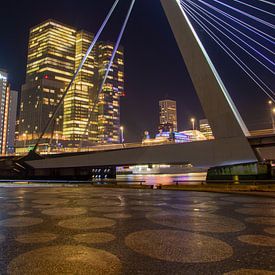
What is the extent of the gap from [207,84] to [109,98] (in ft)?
520

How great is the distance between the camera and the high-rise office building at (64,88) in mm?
132750

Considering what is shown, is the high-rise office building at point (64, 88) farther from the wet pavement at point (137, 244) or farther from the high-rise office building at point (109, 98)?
the wet pavement at point (137, 244)

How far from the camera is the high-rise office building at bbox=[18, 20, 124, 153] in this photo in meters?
133

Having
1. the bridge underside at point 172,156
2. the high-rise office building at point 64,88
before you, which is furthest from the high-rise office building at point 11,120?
the bridge underside at point 172,156

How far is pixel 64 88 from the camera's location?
13938 centimetres

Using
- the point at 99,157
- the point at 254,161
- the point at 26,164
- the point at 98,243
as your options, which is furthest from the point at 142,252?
the point at 26,164

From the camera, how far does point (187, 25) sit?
24703 millimetres

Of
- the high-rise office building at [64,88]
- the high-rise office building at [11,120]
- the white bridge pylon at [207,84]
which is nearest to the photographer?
the white bridge pylon at [207,84]

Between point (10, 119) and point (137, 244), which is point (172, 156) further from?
point (10, 119)

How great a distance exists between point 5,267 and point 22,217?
496cm

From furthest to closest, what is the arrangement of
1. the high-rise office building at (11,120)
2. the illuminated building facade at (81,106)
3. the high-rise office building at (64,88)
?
the high-rise office building at (11,120)
the illuminated building facade at (81,106)
the high-rise office building at (64,88)

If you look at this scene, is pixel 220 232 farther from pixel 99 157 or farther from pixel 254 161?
pixel 99 157

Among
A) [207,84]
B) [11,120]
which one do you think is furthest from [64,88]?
[207,84]

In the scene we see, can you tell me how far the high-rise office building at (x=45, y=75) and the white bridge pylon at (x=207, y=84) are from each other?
105 m
